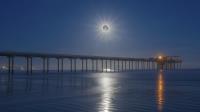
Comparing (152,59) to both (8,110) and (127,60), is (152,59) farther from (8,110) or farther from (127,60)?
(8,110)

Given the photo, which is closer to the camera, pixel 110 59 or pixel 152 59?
pixel 110 59

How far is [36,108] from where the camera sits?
16141 mm

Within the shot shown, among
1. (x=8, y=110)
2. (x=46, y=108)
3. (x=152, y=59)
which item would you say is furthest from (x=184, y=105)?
(x=152, y=59)

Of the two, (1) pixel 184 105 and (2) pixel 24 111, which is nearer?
(2) pixel 24 111

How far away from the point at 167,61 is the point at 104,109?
18210 centimetres

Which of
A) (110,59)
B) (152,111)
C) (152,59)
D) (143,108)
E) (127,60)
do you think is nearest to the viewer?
(152,111)

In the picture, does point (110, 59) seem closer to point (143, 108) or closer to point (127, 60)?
point (127, 60)

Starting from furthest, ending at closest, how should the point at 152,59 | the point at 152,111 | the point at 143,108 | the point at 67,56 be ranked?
the point at 152,59 → the point at 67,56 → the point at 143,108 → the point at 152,111

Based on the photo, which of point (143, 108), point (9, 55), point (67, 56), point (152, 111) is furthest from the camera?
point (67, 56)

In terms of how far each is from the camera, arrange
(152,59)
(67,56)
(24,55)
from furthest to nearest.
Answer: (152,59)
(67,56)
(24,55)

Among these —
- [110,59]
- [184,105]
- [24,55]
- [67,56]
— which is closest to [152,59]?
[110,59]

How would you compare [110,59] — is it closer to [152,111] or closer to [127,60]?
[127,60]

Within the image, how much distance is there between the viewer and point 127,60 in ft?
533

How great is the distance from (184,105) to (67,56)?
101830mm
